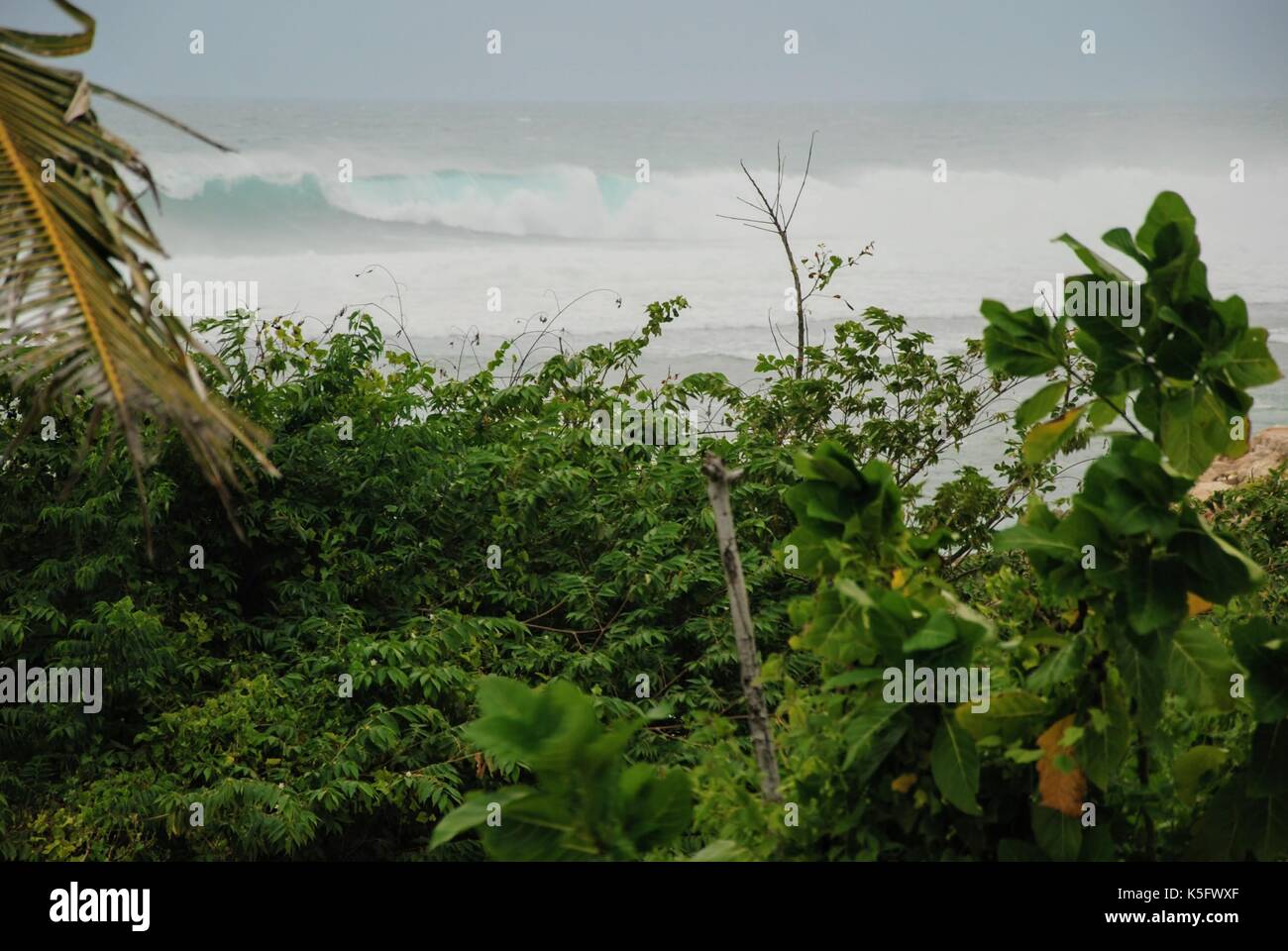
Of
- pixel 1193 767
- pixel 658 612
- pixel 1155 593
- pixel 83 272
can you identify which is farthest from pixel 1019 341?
pixel 658 612

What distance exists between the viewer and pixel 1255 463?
311 inches

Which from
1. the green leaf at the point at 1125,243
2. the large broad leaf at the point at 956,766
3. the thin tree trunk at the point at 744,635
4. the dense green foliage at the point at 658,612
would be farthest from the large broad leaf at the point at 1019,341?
the large broad leaf at the point at 956,766

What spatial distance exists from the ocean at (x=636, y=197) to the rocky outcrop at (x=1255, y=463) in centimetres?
714

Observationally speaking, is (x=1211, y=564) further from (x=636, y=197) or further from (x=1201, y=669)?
(x=636, y=197)

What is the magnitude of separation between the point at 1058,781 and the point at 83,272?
5.21 ft

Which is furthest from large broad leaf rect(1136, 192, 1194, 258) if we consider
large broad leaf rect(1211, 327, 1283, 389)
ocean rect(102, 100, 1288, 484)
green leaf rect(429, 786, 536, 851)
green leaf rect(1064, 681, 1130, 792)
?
ocean rect(102, 100, 1288, 484)

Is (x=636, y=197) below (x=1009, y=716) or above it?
above

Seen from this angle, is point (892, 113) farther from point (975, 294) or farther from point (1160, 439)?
point (1160, 439)

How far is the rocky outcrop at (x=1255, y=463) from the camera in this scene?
7262 mm

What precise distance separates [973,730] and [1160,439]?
0.47 m

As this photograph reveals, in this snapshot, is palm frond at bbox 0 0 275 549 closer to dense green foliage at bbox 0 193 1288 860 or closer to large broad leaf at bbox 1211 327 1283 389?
dense green foliage at bbox 0 193 1288 860

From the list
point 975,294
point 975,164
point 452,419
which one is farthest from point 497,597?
point 975,164

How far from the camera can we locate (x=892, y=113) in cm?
1848

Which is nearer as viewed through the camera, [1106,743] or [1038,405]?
[1106,743]
